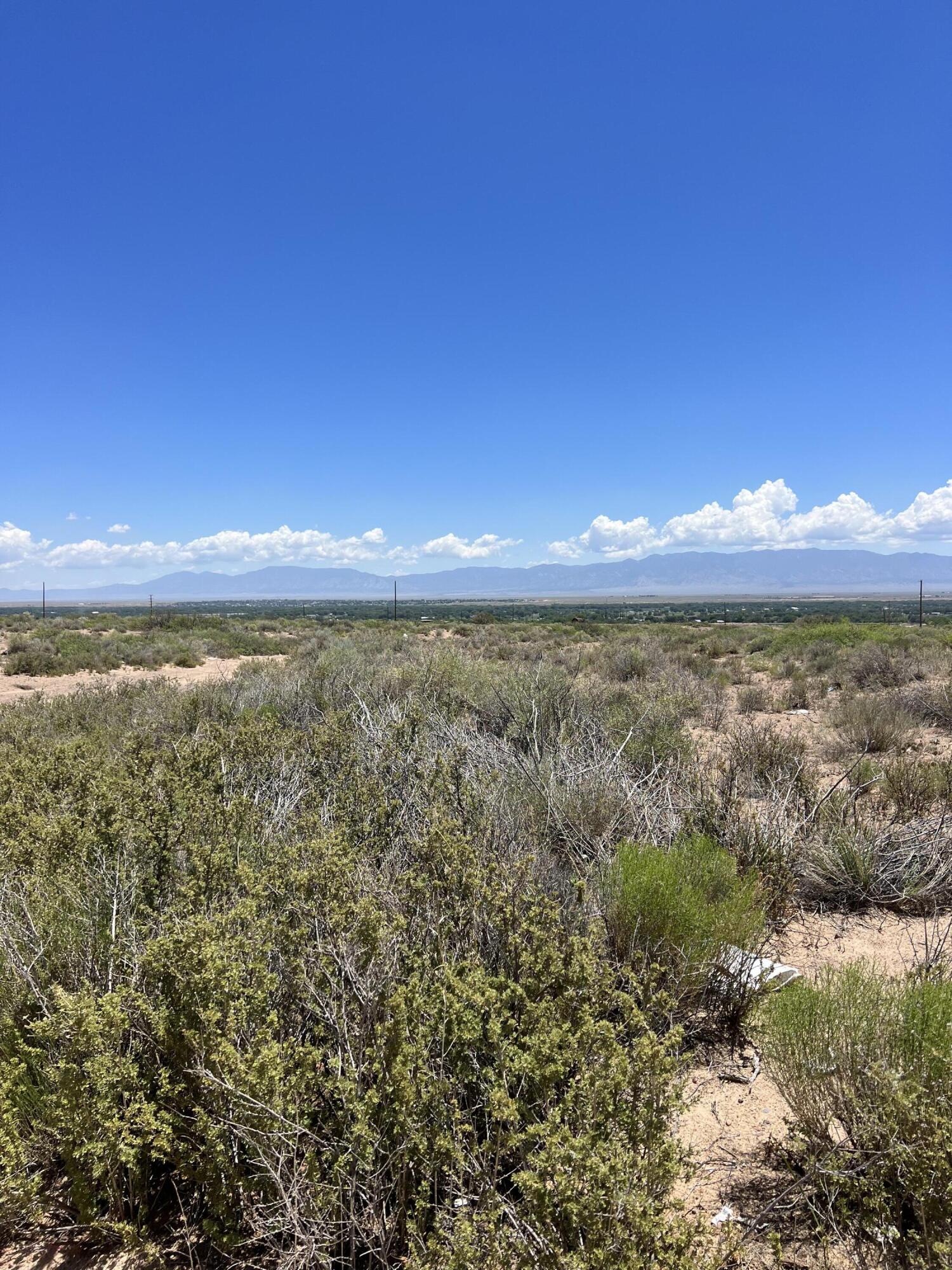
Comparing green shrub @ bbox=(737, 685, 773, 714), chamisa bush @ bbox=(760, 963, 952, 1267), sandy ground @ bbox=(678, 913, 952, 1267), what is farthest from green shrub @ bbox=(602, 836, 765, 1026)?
green shrub @ bbox=(737, 685, 773, 714)

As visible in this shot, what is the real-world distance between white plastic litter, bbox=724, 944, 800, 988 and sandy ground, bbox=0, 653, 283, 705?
1340cm

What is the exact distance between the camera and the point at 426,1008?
2.27m

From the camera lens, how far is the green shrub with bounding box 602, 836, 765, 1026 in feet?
10.5

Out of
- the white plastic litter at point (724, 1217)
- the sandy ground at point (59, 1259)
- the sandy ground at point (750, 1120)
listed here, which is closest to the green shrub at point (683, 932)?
the sandy ground at point (750, 1120)

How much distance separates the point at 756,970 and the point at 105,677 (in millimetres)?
19785

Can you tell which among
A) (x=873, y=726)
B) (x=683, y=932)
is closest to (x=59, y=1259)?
(x=683, y=932)

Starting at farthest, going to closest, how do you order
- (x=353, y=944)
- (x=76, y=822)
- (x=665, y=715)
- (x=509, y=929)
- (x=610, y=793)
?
(x=665, y=715) → (x=610, y=793) → (x=76, y=822) → (x=509, y=929) → (x=353, y=944)

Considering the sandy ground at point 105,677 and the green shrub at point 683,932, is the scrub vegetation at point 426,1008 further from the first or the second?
the sandy ground at point 105,677

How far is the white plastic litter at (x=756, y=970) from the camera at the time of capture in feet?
10.5

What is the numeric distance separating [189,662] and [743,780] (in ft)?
65.2

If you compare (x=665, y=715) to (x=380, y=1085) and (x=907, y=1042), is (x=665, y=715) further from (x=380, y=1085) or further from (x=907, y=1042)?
(x=380, y=1085)

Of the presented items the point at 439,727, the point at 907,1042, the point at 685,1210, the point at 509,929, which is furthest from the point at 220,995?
the point at 439,727

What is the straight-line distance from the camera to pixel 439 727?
6.19m

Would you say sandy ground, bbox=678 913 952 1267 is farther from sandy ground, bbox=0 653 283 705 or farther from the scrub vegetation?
sandy ground, bbox=0 653 283 705
